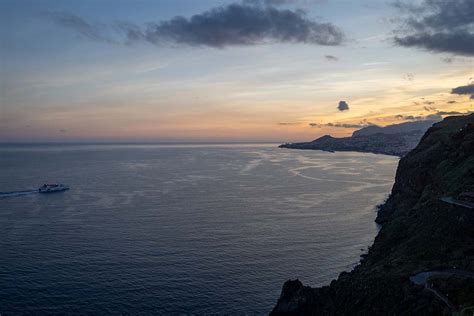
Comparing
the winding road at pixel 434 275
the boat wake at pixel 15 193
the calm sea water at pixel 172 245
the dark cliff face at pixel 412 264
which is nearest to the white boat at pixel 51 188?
the boat wake at pixel 15 193

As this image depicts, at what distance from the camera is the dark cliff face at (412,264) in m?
33.3

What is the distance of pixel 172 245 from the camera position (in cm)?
7019

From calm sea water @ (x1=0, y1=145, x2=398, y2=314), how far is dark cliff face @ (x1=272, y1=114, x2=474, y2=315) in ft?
27.0

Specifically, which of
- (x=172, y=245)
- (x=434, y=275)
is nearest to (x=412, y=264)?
(x=434, y=275)

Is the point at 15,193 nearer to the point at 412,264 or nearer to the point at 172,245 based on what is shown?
the point at 172,245

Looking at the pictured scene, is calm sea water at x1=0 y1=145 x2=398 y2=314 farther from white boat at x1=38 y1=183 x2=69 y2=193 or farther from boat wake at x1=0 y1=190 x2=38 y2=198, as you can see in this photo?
white boat at x1=38 y1=183 x2=69 y2=193

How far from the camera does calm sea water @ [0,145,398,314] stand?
166 ft

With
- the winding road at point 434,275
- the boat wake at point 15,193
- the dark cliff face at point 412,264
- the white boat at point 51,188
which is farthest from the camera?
the white boat at point 51,188

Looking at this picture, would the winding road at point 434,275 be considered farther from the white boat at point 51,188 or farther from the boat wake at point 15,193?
the boat wake at point 15,193

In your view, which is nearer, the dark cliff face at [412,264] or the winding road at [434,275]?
the winding road at [434,275]

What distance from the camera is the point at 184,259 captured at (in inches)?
2505

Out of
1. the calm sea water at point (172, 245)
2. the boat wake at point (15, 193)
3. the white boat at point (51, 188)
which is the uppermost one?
the white boat at point (51, 188)

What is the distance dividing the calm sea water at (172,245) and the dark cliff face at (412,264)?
8.23 meters

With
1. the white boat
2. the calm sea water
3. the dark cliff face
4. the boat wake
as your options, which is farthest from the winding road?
the boat wake
